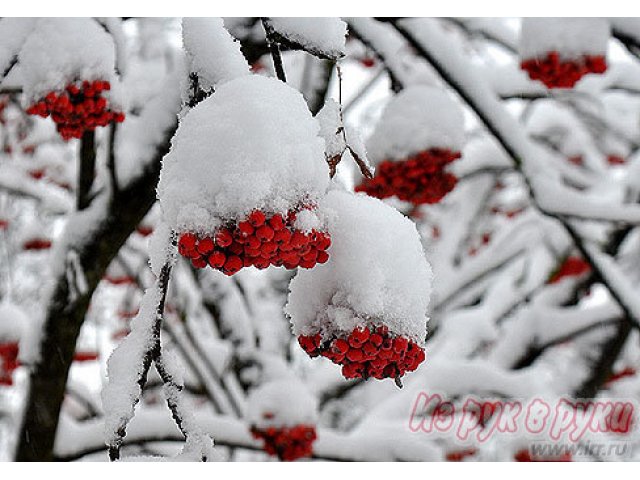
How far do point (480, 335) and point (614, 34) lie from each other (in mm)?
2185

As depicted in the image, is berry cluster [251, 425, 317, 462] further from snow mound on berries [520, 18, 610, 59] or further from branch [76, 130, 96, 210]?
snow mound on berries [520, 18, 610, 59]

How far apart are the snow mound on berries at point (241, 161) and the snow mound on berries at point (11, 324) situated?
2.37 meters

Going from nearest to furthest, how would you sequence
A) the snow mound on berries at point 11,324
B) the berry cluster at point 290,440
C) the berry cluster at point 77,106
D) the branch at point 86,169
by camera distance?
the berry cluster at point 77,106, the branch at point 86,169, the berry cluster at point 290,440, the snow mound on berries at point 11,324

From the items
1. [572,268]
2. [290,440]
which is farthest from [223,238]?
[572,268]

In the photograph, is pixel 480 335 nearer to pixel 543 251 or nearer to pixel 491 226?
pixel 543 251

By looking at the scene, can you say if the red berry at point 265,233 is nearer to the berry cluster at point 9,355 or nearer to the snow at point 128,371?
the snow at point 128,371

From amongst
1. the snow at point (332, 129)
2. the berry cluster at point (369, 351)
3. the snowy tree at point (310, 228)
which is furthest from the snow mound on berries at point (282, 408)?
the snow at point (332, 129)

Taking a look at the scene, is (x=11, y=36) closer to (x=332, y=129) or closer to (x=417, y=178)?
(x=332, y=129)

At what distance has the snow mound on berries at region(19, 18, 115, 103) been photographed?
4.23ft

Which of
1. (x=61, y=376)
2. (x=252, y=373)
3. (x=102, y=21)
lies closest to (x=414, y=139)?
(x=102, y=21)

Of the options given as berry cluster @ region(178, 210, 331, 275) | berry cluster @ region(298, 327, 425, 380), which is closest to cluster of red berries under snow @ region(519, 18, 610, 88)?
berry cluster @ region(298, 327, 425, 380)

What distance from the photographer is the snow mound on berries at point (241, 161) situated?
72 centimetres

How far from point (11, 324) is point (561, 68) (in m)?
2.41

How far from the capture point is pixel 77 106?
1.29 m
